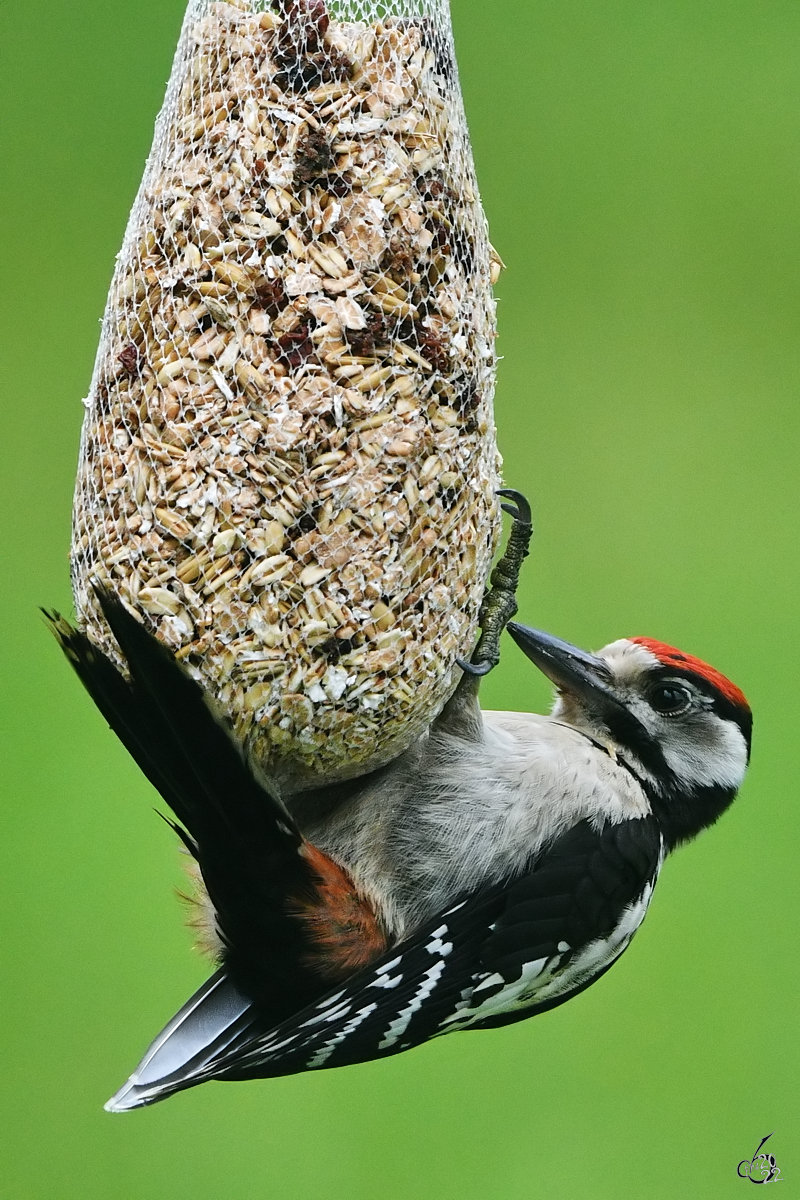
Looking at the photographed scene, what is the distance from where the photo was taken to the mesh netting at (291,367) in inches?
57.7

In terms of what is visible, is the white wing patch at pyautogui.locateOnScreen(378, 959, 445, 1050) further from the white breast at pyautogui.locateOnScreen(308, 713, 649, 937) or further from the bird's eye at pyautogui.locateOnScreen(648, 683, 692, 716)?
the bird's eye at pyautogui.locateOnScreen(648, 683, 692, 716)

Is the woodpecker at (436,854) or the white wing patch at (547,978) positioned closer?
the woodpecker at (436,854)

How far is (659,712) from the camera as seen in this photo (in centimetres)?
209

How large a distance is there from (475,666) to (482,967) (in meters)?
0.43

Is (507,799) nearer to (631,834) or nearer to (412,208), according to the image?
(631,834)

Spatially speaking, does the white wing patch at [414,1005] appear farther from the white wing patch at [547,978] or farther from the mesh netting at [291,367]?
the mesh netting at [291,367]

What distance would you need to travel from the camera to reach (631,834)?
6.46 feet

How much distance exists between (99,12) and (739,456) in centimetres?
208

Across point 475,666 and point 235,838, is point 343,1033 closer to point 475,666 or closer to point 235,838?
point 235,838

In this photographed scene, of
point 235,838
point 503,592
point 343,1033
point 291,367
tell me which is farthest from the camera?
point 503,592

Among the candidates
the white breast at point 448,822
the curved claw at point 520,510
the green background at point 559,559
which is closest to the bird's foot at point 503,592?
the curved claw at point 520,510

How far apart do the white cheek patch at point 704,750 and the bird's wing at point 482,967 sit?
0.14 m

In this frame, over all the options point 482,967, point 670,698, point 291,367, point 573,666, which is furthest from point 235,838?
point 670,698

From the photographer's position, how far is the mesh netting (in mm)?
1465
